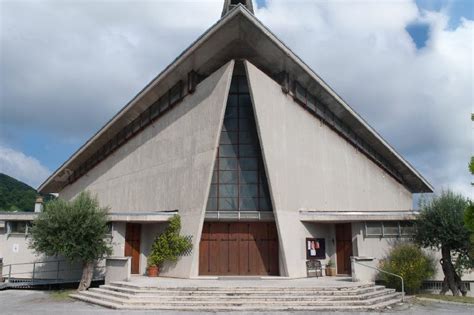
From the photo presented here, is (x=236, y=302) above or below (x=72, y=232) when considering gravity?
below

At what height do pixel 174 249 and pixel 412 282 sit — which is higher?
pixel 174 249

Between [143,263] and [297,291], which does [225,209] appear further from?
[297,291]

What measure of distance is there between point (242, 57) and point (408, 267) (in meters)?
12.7

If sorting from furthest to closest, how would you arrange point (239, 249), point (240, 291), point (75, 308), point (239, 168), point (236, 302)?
point (239, 168)
point (239, 249)
point (240, 291)
point (75, 308)
point (236, 302)

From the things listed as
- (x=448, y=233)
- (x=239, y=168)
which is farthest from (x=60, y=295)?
(x=448, y=233)

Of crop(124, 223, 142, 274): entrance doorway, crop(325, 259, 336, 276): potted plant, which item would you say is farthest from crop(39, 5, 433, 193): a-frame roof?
crop(325, 259, 336, 276): potted plant

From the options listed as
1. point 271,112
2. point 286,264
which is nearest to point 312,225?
point 286,264

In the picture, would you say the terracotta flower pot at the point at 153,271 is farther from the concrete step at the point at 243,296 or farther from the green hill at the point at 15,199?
the green hill at the point at 15,199

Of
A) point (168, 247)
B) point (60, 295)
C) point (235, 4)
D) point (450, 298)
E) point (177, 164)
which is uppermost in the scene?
point (235, 4)

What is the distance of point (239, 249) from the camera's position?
71.9ft

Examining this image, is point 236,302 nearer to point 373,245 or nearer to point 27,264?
point 373,245

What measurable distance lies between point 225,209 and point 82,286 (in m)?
7.55

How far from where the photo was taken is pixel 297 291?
15641 mm

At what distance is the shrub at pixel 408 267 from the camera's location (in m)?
18.3
